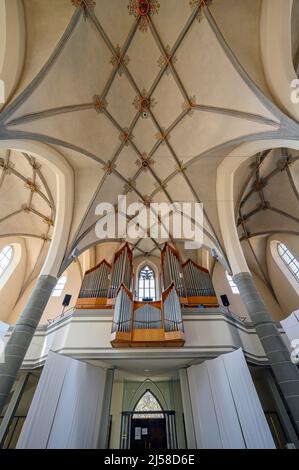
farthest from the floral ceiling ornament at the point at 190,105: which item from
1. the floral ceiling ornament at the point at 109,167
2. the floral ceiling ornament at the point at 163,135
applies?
the floral ceiling ornament at the point at 109,167

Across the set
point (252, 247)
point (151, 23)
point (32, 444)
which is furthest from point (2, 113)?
point (252, 247)

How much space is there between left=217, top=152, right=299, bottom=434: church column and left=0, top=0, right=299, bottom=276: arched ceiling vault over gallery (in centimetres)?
39

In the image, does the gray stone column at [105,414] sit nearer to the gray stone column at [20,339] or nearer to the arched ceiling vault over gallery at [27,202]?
the gray stone column at [20,339]

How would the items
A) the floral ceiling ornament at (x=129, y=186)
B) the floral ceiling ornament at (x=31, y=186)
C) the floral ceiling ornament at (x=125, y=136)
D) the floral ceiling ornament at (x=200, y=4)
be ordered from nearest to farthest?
the floral ceiling ornament at (x=200, y=4) < the floral ceiling ornament at (x=125, y=136) < the floral ceiling ornament at (x=31, y=186) < the floral ceiling ornament at (x=129, y=186)

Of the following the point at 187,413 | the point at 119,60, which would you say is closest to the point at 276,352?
the point at 187,413

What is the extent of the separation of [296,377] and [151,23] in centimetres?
963

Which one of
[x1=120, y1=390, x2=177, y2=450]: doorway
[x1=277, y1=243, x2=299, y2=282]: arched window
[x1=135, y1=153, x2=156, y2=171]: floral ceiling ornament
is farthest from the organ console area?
[x1=277, y1=243, x2=299, y2=282]: arched window

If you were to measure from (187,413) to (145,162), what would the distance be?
349 inches

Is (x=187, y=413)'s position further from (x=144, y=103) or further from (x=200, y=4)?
(x=200, y=4)

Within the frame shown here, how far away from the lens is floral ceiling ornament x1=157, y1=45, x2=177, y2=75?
21.0 ft

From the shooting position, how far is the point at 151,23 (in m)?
6.01

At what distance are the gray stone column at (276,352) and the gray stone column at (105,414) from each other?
4887 millimetres

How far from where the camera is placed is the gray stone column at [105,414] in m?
5.98

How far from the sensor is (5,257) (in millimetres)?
10211
